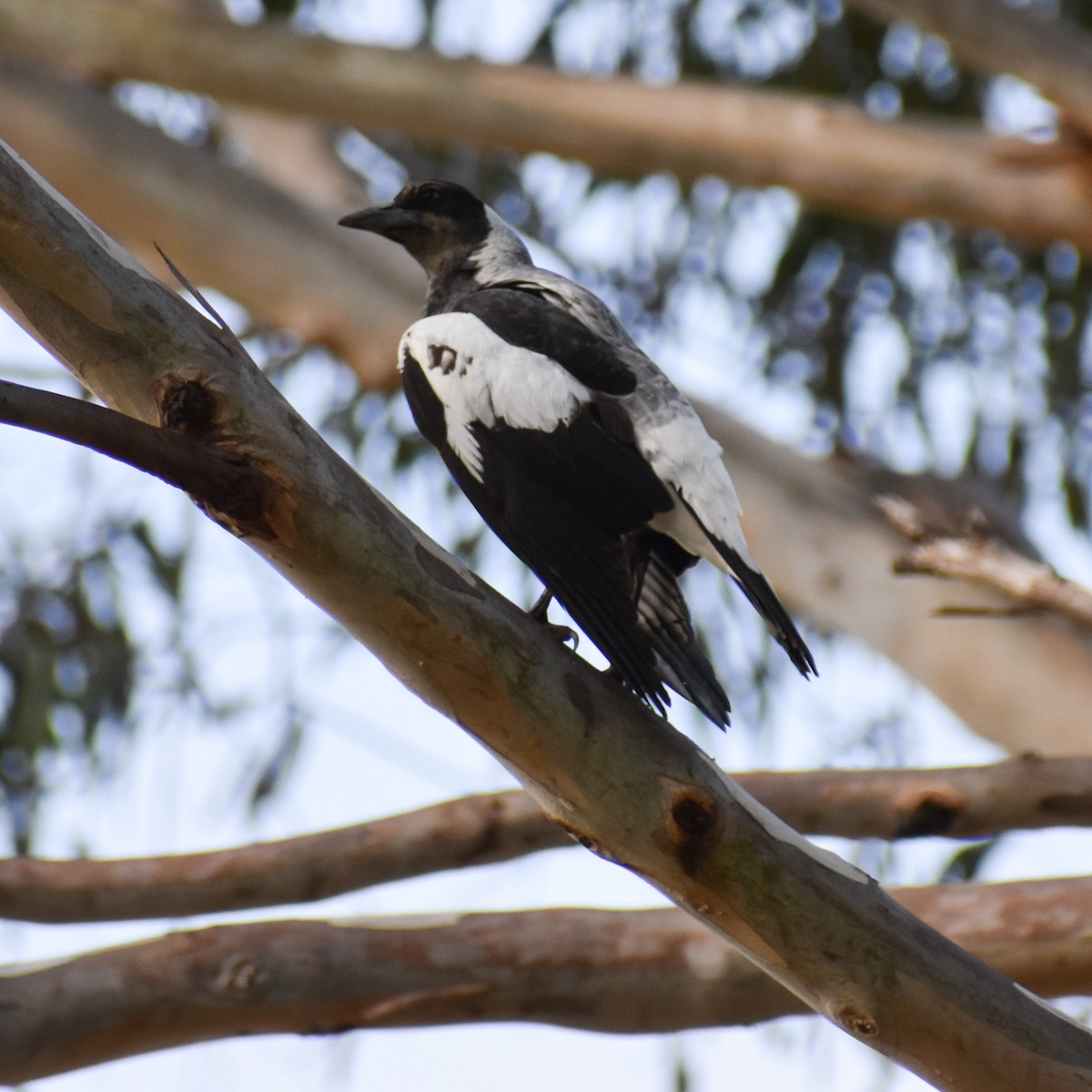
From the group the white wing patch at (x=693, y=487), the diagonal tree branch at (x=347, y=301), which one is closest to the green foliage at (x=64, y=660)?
the diagonal tree branch at (x=347, y=301)

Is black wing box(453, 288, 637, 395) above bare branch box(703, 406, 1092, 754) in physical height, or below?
below

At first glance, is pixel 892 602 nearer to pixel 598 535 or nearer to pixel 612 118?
pixel 612 118

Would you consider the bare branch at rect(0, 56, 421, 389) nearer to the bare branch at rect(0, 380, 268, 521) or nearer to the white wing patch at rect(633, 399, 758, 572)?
the white wing patch at rect(633, 399, 758, 572)

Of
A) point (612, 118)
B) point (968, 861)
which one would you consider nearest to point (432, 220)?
point (612, 118)

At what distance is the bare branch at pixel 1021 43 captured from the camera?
2.97m

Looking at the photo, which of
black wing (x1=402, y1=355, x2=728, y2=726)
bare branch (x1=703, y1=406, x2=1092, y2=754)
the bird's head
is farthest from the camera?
bare branch (x1=703, y1=406, x2=1092, y2=754)

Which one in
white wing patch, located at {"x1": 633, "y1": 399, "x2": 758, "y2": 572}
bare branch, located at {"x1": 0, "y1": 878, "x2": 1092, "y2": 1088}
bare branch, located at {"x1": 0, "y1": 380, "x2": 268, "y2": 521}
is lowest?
bare branch, located at {"x1": 0, "y1": 878, "x2": 1092, "y2": 1088}

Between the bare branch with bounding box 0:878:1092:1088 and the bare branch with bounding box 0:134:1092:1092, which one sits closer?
the bare branch with bounding box 0:134:1092:1092

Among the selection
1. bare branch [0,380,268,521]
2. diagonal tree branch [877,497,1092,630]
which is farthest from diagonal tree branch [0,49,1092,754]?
bare branch [0,380,268,521]

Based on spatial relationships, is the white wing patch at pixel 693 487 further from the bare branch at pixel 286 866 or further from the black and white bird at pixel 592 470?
the bare branch at pixel 286 866

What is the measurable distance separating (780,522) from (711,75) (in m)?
1.82

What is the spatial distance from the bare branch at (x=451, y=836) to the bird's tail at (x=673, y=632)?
280 mm

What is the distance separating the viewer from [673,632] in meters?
1.63

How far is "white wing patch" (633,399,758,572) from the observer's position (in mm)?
1607
